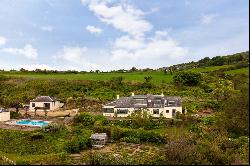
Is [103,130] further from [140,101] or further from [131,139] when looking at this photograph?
[140,101]

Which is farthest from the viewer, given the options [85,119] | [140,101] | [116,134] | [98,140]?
[140,101]

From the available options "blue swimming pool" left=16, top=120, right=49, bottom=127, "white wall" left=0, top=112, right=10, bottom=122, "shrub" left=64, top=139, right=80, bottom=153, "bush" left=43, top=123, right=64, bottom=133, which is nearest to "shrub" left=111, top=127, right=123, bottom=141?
"shrub" left=64, top=139, right=80, bottom=153

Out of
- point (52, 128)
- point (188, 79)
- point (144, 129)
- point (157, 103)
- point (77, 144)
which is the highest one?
point (188, 79)

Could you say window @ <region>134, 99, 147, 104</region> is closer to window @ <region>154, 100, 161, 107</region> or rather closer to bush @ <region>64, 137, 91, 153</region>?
window @ <region>154, 100, 161, 107</region>

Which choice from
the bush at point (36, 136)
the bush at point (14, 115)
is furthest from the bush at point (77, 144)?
the bush at point (14, 115)

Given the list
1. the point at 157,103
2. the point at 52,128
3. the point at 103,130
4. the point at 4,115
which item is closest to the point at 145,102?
the point at 157,103

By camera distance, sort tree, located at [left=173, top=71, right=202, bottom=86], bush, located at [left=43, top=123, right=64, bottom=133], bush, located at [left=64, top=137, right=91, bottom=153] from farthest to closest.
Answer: tree, located at [left=173, top=71, right=202, bottom=86] < bush, located at [left=43, top=123, right=64, bottom=133] < bush, located at [left=64, top=137, right=91, bottom=153]

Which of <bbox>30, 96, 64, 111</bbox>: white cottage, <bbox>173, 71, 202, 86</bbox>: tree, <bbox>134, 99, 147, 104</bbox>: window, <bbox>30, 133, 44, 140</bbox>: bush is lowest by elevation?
<bbox>30, 133, 44, 140</bbox>: bush

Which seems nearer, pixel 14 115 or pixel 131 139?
pixel 131 139

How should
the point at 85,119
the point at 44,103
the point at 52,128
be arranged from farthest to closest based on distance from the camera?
the point at 44,103, the point at 85,119, the point at 52,128

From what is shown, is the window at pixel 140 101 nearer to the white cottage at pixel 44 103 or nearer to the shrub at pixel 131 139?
the shrub at pixel 131 139

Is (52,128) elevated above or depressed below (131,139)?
above

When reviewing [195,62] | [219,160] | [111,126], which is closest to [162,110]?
[111,126]

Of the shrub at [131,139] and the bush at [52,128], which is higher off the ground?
Answer: the bush at [52,128]
